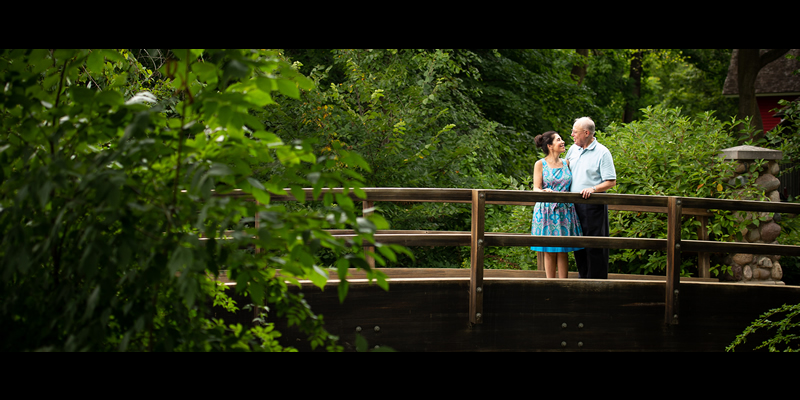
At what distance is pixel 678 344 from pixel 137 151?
15.6 ft

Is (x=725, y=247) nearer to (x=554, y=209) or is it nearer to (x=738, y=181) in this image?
(x=554, y=209)

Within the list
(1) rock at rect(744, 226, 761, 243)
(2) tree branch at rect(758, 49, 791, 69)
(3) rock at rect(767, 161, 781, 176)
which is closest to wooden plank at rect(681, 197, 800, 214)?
(1) rock at rect(744, 226, 761, 243)

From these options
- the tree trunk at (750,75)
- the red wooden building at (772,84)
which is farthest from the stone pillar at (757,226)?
the red wooden building at (772,84)

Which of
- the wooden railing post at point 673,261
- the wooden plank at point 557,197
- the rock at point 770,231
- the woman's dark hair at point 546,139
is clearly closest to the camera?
the wooden plank at point 557,197

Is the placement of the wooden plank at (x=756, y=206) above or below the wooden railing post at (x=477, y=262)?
above

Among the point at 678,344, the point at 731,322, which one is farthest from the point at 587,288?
the point at 731,322

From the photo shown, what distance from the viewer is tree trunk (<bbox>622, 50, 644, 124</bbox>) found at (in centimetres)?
2381

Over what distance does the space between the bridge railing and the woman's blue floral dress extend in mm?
529

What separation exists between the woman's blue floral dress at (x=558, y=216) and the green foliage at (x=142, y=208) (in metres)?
3.85

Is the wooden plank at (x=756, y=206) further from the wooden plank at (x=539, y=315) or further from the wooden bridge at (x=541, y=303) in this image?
the wooden plank at (x=539, y=315)

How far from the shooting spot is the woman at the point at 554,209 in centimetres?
532

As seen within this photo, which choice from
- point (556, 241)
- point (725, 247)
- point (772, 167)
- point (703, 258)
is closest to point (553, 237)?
point (556, 241)

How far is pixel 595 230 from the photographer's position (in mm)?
5293

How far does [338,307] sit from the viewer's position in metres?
4.59
